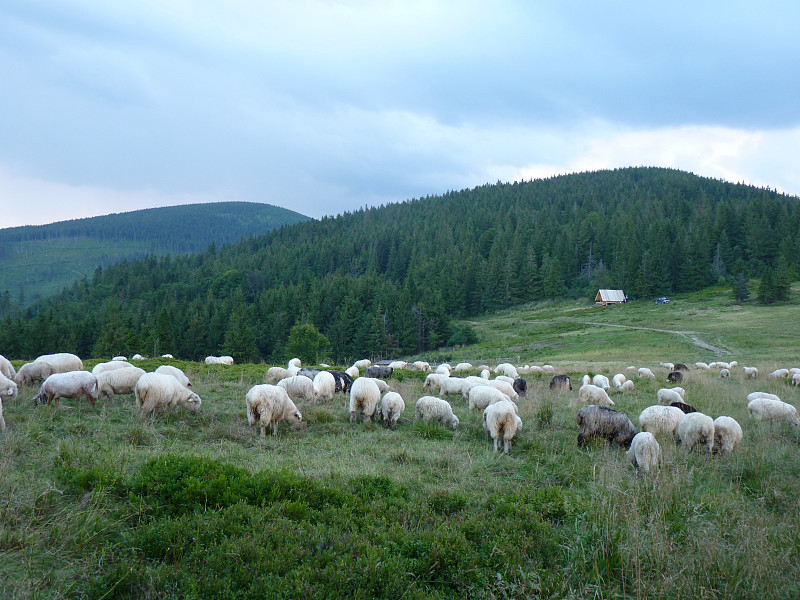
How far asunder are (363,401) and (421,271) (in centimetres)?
10275

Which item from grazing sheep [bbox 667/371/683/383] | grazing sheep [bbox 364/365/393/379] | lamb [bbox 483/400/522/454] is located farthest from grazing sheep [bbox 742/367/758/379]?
lamb [bbox 483/400/522/454]

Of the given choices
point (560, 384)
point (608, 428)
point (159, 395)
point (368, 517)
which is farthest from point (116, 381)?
point (560, 384)

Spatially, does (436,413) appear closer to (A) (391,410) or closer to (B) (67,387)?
(A) (391,410)

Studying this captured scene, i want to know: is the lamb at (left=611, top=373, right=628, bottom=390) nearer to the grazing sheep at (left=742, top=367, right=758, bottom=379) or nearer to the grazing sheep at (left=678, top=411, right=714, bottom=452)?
the grazing sheep at (left=742, top=367, right=758, bottom=379)

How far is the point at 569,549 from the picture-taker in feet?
16.5

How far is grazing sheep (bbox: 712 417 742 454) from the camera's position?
1027 cm

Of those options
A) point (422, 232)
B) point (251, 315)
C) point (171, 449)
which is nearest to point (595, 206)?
point (422, 232)

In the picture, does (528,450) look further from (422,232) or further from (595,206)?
(595,206)

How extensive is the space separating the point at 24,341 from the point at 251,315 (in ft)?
106

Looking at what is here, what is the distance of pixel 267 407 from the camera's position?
10.9m

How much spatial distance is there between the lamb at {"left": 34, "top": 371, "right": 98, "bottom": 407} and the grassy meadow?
0.52m

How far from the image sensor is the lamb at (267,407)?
35.6ft

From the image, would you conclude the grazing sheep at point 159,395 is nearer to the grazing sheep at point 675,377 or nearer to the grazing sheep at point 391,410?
the grazing sheep at point 391,410

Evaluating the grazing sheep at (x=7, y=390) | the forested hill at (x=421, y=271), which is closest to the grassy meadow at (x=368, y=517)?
the grazing sheep at (x=7, y=390)
